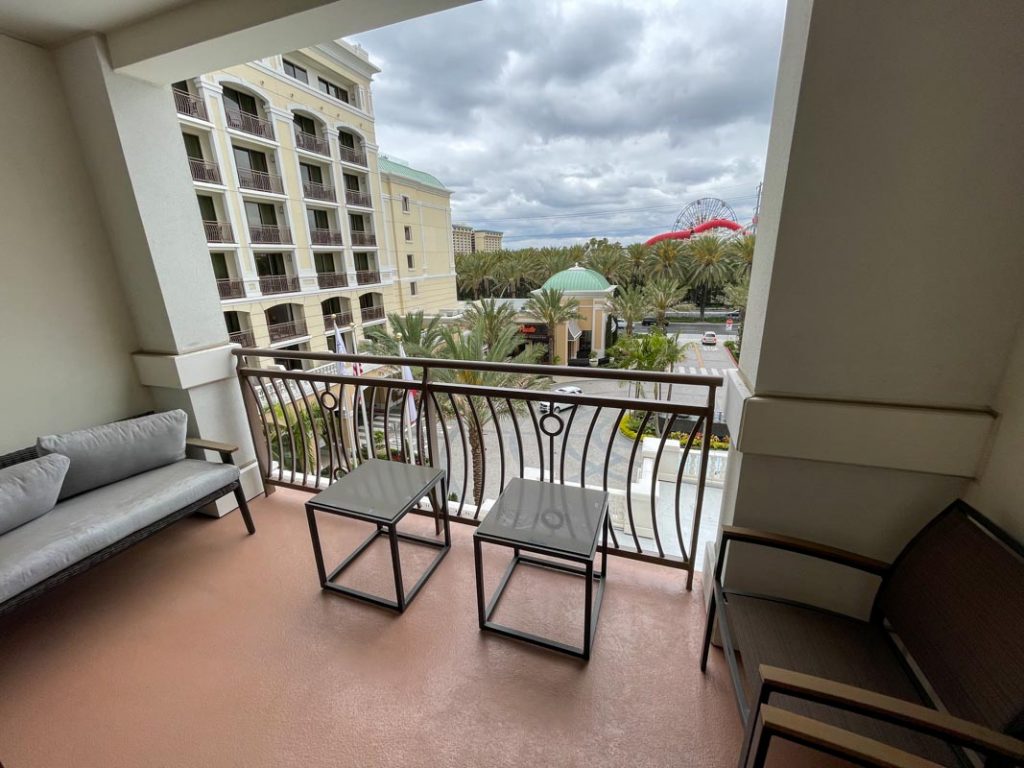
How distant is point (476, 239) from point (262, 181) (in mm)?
20838

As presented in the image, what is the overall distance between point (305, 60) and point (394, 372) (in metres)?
9.51

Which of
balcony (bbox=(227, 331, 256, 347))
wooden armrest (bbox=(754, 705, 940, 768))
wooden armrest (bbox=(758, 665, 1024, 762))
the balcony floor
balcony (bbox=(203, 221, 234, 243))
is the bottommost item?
balcony (bbox=(227, 331, 256, 347))

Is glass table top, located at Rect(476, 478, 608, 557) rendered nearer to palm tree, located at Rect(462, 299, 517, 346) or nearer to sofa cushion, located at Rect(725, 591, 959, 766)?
sofa cushion, located at Rect(725, 591, 959, 766)

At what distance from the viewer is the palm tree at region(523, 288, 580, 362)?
12215 millimetres

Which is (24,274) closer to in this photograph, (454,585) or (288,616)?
(288,616)

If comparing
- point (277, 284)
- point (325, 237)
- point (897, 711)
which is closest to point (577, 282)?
point (325, 237)

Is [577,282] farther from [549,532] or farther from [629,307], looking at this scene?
[549,532]

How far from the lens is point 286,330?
1166 centimetres

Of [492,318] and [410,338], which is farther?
[492,318]

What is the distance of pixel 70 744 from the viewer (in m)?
1.30

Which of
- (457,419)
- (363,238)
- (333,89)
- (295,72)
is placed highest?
(333,89)

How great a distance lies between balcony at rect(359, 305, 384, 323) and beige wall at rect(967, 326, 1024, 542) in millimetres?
15201

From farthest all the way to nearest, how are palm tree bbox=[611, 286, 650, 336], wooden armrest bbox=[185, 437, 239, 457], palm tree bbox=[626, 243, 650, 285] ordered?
palm tree bbox=[626, 243, 650, 285]
palm tree bbox=[611, 286, 650, 336]
wooden armrest bbox=[185, 437, 239, 457]

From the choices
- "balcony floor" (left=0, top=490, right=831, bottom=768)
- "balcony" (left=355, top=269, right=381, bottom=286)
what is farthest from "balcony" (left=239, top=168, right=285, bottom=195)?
"balcony floor" (left=0, top=490, right=831, bottom=768)
